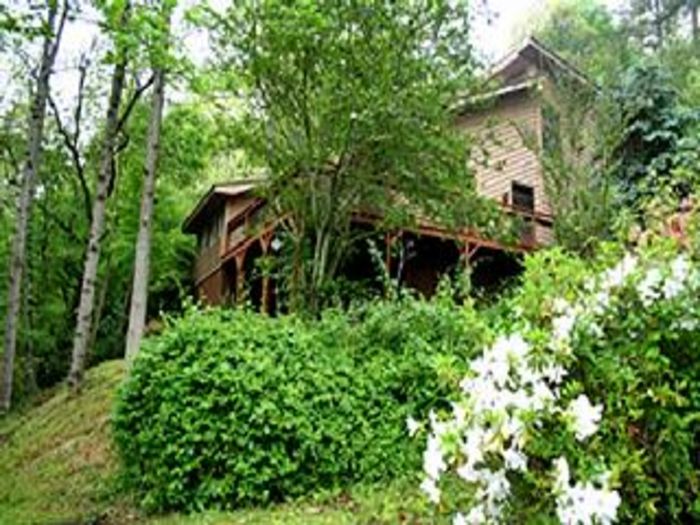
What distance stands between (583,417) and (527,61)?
62.7 feet

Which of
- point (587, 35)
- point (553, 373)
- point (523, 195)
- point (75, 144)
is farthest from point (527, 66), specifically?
point (553, 373)

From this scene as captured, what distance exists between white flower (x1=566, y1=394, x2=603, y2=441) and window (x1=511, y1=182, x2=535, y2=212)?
59.0ft

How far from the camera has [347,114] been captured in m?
12.9

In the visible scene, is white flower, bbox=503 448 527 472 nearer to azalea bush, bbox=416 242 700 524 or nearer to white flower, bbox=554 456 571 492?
azalea bush, bbox=416 242 700 524

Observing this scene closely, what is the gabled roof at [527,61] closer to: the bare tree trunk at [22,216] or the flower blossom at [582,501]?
the bare tree trunk at [22,216]

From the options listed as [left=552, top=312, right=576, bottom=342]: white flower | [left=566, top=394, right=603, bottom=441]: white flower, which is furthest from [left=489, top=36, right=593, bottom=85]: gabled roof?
[left=566, top=394, right=603, bottom=441]: white flower

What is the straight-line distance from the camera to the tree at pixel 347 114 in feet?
41.5

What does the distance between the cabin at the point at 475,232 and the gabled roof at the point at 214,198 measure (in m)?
0.04

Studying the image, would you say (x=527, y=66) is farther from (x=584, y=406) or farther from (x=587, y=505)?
(x=587, y=505)

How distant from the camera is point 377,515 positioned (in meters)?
6.34

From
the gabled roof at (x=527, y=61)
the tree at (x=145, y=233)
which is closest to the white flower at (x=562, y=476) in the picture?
the tree at (x=145, y=233)

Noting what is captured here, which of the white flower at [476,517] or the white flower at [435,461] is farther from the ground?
the white flower at [435,461]

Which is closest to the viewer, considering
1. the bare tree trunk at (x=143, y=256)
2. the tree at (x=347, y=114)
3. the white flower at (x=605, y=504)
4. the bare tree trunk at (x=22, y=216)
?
the white flower at (x=605, y=504)

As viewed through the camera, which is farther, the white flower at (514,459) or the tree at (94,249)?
the tree at (94,249)
